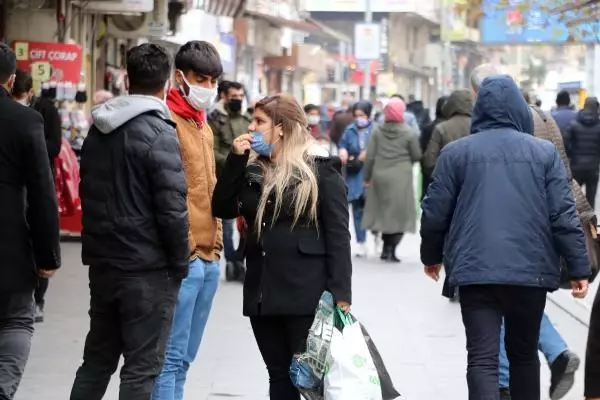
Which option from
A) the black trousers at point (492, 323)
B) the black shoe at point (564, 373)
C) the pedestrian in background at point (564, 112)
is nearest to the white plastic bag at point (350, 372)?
the black trousers at point (492, 323)

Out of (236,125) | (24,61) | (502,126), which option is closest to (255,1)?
(24,61)

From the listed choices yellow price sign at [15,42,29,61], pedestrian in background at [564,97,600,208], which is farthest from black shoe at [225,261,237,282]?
pedestrian in background at [564,97,600,208]

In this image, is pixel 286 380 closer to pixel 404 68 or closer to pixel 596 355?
pixel 596 355

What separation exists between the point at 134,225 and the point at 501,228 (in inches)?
65.4

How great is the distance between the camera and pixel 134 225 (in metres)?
6.50

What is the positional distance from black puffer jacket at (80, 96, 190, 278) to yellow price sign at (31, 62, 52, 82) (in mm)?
11053

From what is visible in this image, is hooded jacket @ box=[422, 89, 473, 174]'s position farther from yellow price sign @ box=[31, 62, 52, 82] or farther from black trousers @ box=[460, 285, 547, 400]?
black trousers @ box=[460, 285, 547, 400]

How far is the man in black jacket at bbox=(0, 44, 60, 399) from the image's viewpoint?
6957 millimetres

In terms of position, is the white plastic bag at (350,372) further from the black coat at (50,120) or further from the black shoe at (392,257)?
the black shoe at (392,257)

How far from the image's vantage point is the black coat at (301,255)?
6801 millimetres

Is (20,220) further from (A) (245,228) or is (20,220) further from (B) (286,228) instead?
(B) (286,228)

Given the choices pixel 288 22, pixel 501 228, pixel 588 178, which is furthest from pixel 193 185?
pixel 288 22

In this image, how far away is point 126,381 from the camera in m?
6.64

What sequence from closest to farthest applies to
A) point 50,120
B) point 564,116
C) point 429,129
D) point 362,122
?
point 50,120 → point 362,122 → point 429,129 → point 564,116
